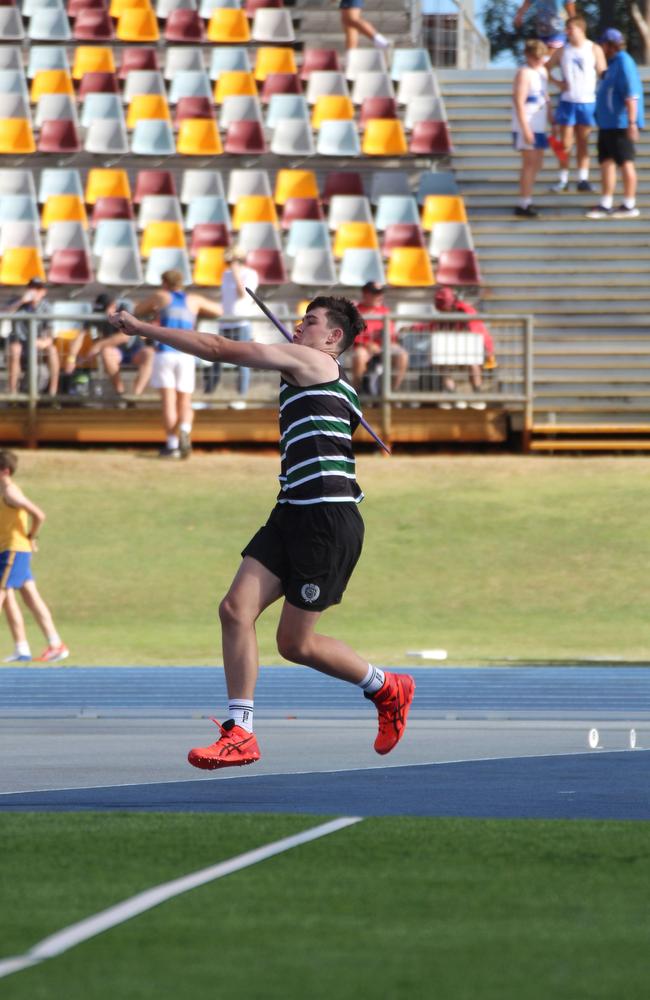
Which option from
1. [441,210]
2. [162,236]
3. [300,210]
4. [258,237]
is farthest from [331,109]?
[162,236]

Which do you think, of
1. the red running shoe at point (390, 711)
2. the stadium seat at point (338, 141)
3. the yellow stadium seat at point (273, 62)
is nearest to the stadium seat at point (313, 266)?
the stadium seat at point (338, 141)

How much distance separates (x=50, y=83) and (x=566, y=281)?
8504 mm

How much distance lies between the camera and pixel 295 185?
92.2 ft

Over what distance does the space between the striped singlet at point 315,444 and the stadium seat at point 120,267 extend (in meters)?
18.3

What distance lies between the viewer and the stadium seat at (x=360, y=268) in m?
26.4

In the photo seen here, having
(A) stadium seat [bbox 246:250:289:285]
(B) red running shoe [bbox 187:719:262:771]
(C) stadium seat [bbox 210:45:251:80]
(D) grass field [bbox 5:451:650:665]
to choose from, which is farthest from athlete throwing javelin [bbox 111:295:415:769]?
(C) stadium seat [bbox 210:45:251:80]

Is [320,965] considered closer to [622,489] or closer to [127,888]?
[127,888]

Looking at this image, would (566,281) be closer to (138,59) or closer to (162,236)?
(162,236)

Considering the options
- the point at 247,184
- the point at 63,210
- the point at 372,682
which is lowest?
the point at 372,682

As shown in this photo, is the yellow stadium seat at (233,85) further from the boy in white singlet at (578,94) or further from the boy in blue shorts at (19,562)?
the boy in blue shorts at (19,562)

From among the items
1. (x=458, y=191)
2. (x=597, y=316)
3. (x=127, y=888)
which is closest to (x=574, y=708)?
(x=127, y=888)

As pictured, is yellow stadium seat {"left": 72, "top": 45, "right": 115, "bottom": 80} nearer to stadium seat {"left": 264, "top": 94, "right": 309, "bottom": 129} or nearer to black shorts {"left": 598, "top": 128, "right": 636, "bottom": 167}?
stadium seat {"left": 264, "top": 94, "right": 309, "bottom": 129}

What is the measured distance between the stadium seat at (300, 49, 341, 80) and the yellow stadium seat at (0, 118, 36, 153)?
4.53m

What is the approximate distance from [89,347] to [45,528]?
2666mm
